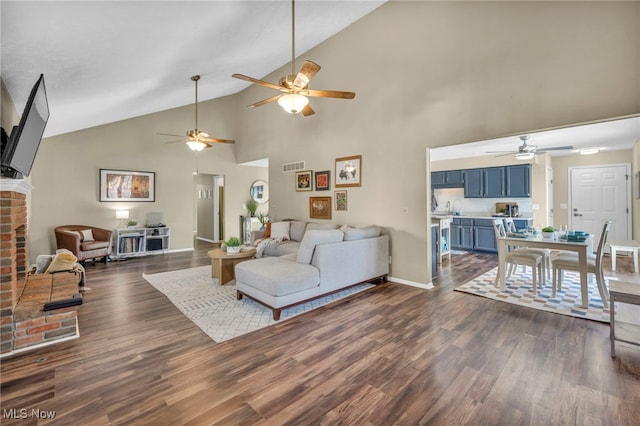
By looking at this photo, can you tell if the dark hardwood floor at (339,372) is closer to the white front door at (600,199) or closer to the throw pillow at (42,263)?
the throw pillow at (42,263)

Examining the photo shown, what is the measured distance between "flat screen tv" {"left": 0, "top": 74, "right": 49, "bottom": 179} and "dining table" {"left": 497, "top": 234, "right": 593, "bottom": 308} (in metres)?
5.24

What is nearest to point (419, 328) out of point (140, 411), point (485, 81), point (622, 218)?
point (140, 411)

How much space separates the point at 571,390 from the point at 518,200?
5871 mm

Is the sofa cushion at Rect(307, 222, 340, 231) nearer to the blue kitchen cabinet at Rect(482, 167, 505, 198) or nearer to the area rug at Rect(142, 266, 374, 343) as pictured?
the area rug at Rect(142, 266, 374, 343)

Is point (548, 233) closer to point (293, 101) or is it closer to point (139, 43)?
point (293, 101)

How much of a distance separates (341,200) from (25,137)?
423 cm

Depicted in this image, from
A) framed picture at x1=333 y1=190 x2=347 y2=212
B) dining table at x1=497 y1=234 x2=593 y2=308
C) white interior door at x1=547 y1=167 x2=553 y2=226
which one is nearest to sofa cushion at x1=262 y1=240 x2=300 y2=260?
framed picture at x1=333 y1=190 x2=347 y2=212

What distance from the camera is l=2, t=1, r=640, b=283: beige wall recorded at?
2.99m

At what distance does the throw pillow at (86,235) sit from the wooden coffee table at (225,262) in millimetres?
3271

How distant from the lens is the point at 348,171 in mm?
5297

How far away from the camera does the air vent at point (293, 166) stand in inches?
246

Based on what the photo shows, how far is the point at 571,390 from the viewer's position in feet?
6.40

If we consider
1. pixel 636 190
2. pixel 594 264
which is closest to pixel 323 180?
pixel 594 264

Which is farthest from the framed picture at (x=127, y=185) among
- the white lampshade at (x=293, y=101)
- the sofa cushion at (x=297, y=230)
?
the white lampshade at (x=293, y=101)
